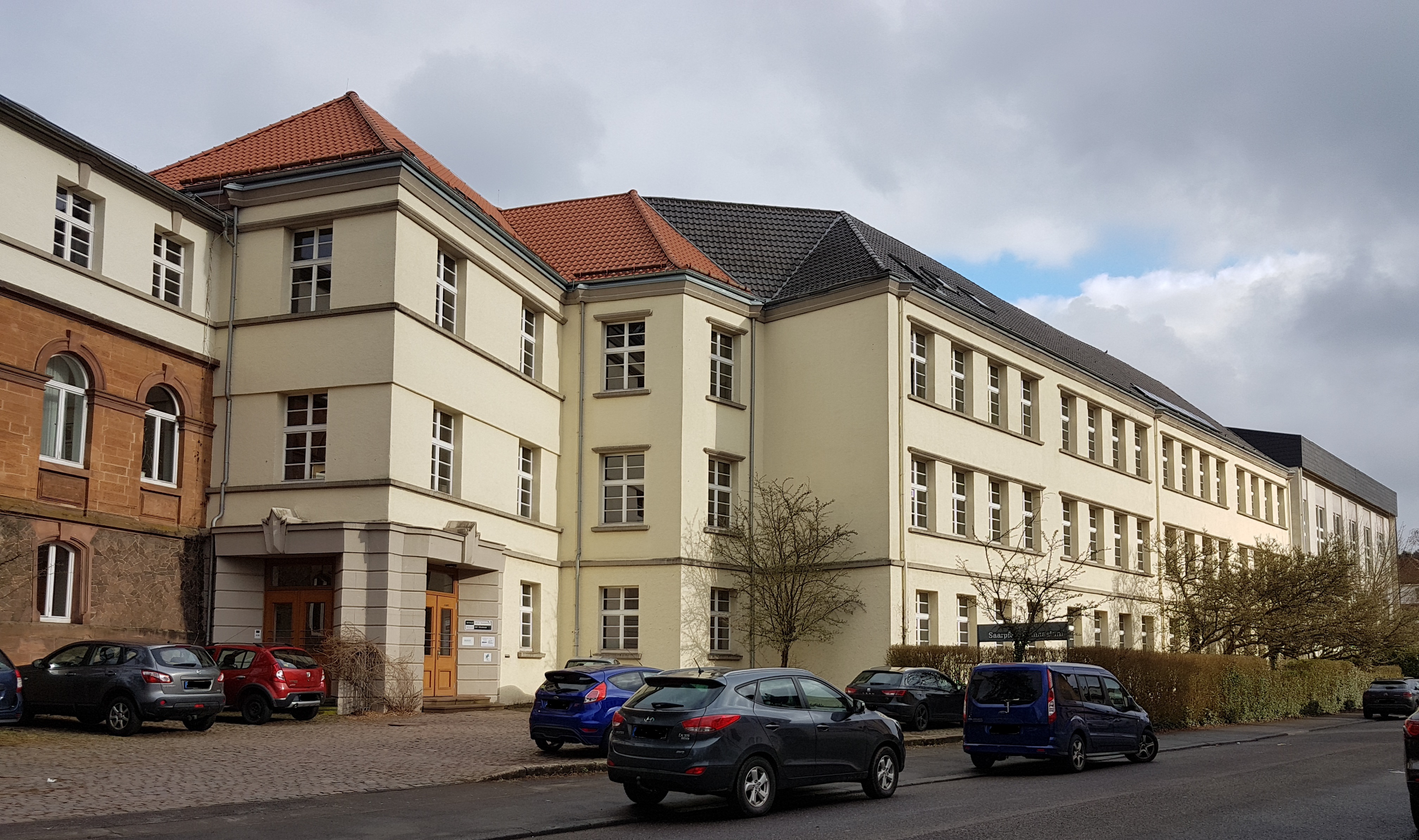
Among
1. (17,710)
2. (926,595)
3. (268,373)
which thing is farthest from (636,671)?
(926,595)

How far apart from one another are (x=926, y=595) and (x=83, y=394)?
845 inches

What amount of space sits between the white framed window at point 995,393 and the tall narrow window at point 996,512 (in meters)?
1.88

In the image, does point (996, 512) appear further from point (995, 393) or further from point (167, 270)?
point (167, 270)

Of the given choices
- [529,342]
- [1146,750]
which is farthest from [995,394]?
[1146,750]

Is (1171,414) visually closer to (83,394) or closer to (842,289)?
(842,289)

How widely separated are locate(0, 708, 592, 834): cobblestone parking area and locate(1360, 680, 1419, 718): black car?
31818mm

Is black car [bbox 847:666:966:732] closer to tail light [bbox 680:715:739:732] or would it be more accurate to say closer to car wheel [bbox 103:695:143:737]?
tail light [bbox 680:715:739:732]

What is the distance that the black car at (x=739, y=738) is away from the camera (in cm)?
1358

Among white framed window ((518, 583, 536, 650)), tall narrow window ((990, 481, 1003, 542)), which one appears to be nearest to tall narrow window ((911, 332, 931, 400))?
tall narrow window ((990, 481, 1003, 542))

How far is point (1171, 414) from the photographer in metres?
52.2

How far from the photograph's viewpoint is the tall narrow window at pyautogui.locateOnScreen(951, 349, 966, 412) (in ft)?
123

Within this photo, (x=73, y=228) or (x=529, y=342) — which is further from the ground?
(x=73, y=228)

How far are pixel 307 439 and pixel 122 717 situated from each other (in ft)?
27.1

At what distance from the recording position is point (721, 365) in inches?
1422
